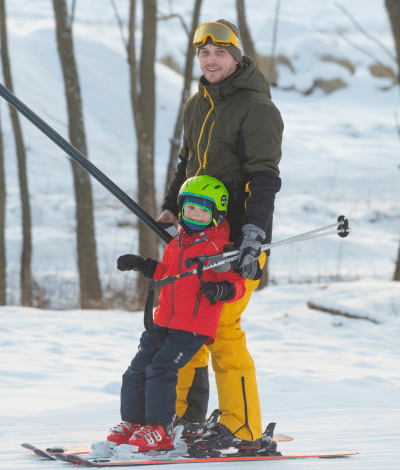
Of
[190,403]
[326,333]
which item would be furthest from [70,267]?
[190,403]

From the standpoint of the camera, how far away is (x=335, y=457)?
2.79 m

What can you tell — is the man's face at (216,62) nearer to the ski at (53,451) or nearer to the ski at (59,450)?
the ski at (59,450)

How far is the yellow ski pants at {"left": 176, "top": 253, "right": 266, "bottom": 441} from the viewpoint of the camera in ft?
9.05

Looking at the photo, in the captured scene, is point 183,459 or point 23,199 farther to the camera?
point 23,199

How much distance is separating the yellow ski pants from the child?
125mm

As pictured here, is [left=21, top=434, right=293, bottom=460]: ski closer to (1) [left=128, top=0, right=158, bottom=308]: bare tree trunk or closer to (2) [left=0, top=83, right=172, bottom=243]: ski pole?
(2) [left=0, top=83, right=172, bottom=243]: ski pole

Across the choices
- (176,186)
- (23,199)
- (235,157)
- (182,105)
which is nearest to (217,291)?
(235,157)

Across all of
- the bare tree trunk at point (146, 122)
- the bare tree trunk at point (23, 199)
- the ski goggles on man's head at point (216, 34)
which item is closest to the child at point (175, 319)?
the ski goggles on man's head at point (216, 34)

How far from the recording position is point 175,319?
2602mm

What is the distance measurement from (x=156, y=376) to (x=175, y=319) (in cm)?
26

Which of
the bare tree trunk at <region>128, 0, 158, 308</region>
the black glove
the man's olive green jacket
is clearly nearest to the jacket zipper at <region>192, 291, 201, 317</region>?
the black glove

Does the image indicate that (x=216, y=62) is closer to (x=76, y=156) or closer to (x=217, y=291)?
(x=76, y=156)

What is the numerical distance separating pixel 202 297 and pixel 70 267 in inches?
408

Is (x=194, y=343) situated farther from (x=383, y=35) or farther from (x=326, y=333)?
(x=383, y=35)
